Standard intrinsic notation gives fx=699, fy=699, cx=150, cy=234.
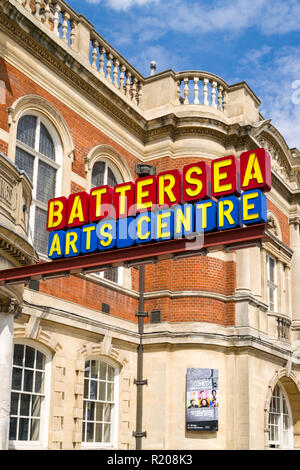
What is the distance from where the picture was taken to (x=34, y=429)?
1616 cm

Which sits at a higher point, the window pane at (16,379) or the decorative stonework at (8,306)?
the decorative stonework at (8,306)

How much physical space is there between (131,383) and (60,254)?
729 centimetres

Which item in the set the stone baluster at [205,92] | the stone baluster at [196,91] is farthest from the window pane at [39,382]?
the stone baluster at [205,92]

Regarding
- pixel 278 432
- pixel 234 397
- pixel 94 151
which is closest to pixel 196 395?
pixel 234 397

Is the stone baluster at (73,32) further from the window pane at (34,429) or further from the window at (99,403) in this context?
the window pane at (34,429)

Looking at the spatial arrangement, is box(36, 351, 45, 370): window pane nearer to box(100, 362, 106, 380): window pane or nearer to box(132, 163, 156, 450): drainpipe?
box(100, 362, 106, 380): window pane

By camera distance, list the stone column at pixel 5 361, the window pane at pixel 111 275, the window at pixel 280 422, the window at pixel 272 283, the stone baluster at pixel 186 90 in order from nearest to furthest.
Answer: the stone column at pixel 5 361 → the window pane at pixel 111 275 → the stone baluster at pixel 186 90 → the window at pixel 280 422 → the window at pixel 272 283

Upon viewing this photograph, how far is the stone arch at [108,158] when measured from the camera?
1895 centimetres

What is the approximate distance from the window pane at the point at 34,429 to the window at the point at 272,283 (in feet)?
33.4

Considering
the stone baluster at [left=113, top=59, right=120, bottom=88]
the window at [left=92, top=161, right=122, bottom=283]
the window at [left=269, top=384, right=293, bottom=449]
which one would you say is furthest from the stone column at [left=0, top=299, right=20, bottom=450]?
the window at [left=269, top=384, right=293, bottom=449]

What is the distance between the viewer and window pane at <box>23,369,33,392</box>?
52.6 feet

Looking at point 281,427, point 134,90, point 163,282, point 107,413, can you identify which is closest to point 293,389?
point 281,427

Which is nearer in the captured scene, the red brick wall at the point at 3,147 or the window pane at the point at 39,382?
the red brick wall at the point at 3,147
